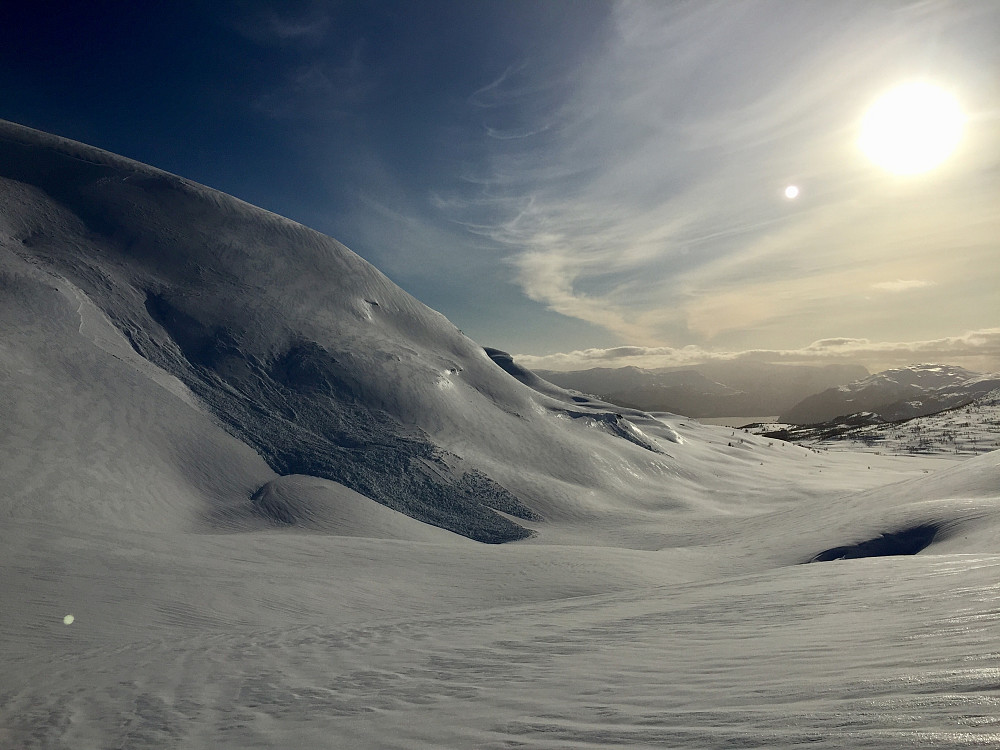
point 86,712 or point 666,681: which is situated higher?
point 666,681

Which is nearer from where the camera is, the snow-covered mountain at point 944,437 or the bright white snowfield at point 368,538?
the bright white snowfield at point 368,538

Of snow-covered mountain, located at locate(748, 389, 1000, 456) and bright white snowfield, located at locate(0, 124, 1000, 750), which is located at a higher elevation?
snow-covered mountain, located at locate(748, 389, 1000, 456)

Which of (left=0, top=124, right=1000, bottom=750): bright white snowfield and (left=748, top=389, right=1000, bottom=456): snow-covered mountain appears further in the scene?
(left=748, top=389, right=1000, bottom=456): snow-covered mountain

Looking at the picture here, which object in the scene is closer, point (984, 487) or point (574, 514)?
point (984, 487)

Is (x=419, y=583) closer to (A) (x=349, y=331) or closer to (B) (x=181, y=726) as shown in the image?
(B) (x=181, y=726)

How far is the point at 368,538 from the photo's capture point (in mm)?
16125

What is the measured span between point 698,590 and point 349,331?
74.5 ft

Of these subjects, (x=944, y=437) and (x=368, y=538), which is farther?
(x=944, y=437)

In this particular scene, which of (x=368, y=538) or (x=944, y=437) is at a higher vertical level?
(x=944, y=437)

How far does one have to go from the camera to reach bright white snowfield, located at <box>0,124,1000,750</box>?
491 centimetres

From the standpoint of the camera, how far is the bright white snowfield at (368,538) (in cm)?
491

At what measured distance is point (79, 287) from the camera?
76.2 feet

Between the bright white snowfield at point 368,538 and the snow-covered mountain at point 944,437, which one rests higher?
the snow-covered mountain at point 944,437

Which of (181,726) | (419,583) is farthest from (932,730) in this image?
(419,583)
